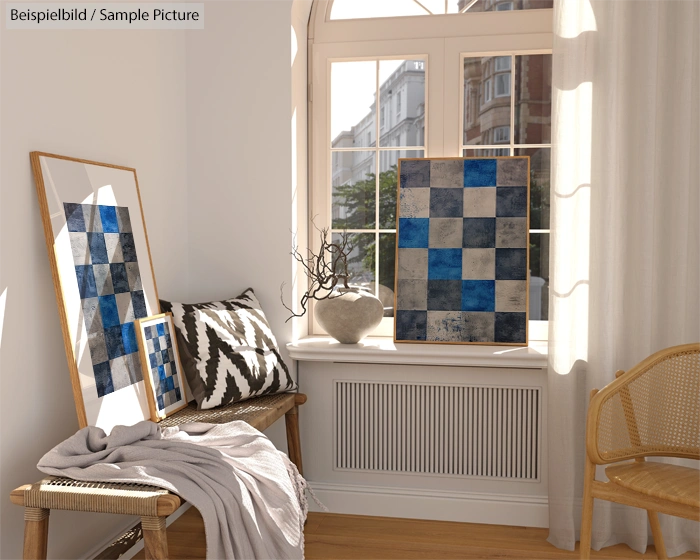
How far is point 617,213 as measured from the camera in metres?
2.70

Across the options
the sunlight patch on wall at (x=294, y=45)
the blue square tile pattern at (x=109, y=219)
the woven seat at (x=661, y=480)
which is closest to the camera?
the woven seat at (x=661, y=480)

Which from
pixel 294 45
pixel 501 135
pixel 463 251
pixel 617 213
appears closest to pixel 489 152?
pixel 501 135

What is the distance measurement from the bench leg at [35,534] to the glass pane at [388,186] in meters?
2.06

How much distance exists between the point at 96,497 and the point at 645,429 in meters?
1.81

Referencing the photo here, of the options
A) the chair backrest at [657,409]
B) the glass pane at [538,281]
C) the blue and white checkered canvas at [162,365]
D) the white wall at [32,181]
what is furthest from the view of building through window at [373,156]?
the chair backrest at [657,409]

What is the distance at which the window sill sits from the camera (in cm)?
290

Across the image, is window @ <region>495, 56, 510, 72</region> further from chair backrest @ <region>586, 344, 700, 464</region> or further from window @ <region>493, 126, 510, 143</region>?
chair backrest @ <region>586, 344, 700, 464</region>

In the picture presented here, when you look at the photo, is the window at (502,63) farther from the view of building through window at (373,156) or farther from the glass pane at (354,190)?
the glass pane at (354,190)

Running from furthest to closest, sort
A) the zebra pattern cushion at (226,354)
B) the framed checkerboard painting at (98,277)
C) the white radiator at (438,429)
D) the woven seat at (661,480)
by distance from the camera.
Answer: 1. the white radiator at (438,429)
2. the zebra pattern cushion at (226,354)
3. the framed checkerboard painting at (98,277)
4. the woven seat at (661,480)

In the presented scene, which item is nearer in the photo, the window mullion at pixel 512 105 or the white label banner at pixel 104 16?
the white label banner at pixel 104 16

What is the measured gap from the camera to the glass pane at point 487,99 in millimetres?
3225

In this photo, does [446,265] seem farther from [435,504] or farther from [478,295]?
[435,504]

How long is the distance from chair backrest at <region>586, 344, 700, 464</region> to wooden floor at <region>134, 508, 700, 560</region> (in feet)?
2.01

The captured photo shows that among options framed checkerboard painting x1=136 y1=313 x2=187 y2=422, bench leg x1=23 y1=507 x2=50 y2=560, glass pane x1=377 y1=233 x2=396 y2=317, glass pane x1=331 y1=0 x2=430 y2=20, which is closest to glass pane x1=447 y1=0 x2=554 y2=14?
glass pane x1=331 y1=0 x2=430 y2=20
